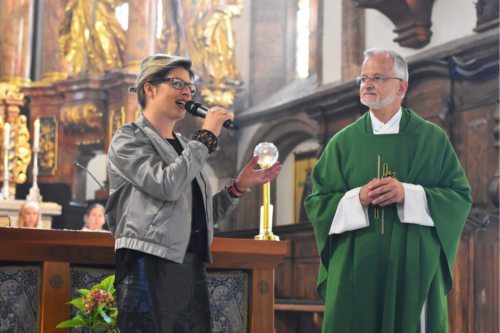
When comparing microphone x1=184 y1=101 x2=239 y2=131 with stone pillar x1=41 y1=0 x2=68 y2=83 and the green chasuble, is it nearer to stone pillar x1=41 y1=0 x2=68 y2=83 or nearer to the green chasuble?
the green chasuble

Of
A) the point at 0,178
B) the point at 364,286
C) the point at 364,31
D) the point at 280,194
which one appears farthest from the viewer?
the point at 280,194

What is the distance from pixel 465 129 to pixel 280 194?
4885 millimetres

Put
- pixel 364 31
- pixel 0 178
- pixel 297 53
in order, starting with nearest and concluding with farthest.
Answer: pixel 364 31 → pixel 0 178 → pixel 297 53

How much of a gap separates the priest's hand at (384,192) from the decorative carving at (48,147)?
10.7 m

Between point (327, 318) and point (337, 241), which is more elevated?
point (337, 241)

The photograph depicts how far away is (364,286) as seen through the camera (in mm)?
4043

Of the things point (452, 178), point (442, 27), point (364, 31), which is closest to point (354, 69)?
point (364, 31)

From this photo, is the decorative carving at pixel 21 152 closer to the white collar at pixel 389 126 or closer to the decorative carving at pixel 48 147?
the decorative carving at pixel 48 147

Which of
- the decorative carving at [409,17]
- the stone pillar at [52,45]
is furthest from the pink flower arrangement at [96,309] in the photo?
the stone pillar at [52,45]

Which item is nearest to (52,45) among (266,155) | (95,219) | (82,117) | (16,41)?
(16,41)

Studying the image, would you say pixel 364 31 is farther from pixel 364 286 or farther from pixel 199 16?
pixel 364 286

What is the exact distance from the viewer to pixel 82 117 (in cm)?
1372

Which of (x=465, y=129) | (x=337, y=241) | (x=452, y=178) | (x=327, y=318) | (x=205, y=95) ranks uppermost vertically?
(x=205, y=95)

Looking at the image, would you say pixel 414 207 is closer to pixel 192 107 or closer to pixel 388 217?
pixel 388 217
